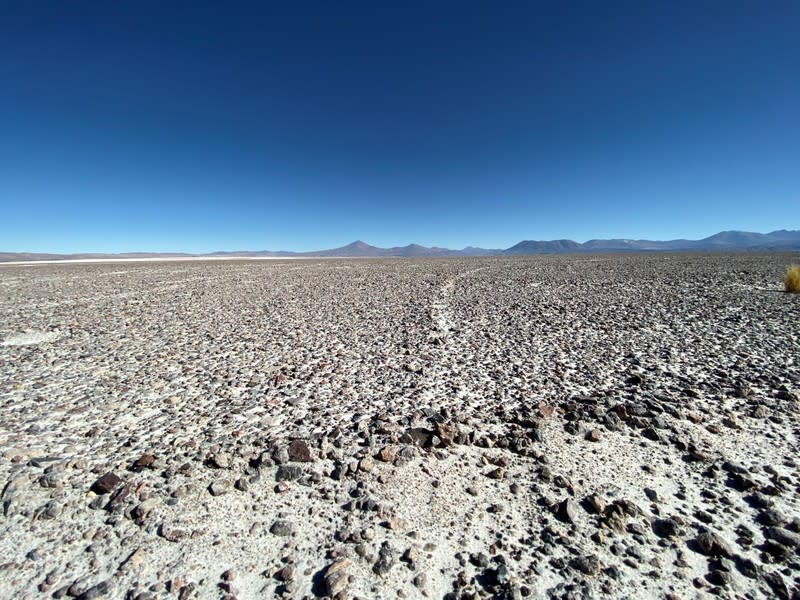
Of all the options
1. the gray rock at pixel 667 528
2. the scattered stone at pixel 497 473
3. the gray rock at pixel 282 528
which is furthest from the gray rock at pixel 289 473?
the gray rock at pixel 667 528

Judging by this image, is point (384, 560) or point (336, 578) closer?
point (336, 578)

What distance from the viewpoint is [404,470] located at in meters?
2.32

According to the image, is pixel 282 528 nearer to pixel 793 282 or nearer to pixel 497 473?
pixel 497 473

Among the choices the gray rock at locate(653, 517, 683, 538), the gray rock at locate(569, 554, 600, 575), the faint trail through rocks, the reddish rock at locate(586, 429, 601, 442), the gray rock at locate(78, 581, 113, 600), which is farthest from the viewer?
the faint trail through rocks

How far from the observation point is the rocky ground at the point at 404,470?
1563 mm

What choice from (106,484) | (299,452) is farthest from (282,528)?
(106,484)

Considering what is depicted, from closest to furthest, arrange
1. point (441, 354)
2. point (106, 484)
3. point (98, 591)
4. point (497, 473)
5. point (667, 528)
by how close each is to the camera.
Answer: point (98, 591)
point (667, 528)
point (106, 484)
point (497, 473)
point (441, 354)

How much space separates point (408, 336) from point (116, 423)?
12.6ft

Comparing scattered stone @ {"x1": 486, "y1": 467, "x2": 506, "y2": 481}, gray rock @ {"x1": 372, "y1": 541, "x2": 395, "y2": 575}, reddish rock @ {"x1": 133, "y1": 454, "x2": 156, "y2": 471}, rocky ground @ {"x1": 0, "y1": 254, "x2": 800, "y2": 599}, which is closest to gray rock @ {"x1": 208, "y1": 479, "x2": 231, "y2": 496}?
rocky ground @ {"x1": 0, "y1": 254, "x2": 800, "y2": 599}

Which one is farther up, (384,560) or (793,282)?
(793,282)

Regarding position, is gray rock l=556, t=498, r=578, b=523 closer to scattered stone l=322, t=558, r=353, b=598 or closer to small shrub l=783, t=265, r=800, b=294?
scattered stone l=322, t=558, r=353, b=598

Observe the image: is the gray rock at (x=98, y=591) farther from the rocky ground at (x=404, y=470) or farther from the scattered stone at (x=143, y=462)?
the scattered stone at (x=143, y=462)

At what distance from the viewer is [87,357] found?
473 centimetres

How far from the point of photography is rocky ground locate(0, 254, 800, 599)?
1.56 metres
